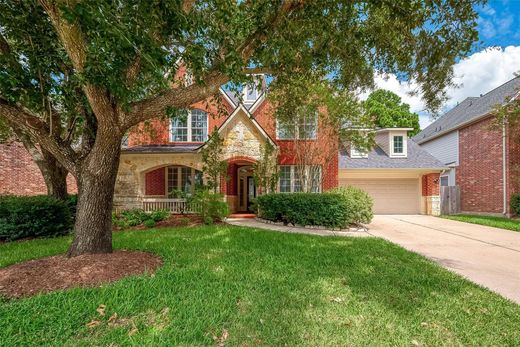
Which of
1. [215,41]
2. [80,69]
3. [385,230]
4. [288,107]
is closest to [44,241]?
[80,69]

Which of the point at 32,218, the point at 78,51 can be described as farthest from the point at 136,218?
the point at 78,51

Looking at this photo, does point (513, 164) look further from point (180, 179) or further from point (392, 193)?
point (180, 179)

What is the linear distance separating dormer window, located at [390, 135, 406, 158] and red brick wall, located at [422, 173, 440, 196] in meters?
2.25

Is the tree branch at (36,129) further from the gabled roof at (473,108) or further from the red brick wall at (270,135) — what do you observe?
the gabled roof at (473,108)

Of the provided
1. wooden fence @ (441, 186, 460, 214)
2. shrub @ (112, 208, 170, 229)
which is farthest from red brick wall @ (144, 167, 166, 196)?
wooden fence @ (441, 186, 460, 214)

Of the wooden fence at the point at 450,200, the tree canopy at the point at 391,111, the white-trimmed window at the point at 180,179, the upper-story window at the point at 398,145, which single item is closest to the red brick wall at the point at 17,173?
the white-trimmed window at the point at 180,179

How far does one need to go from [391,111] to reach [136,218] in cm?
3495

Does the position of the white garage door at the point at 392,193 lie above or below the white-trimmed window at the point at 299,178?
below

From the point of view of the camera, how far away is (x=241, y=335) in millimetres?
2816

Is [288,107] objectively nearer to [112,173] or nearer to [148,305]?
[112,173]

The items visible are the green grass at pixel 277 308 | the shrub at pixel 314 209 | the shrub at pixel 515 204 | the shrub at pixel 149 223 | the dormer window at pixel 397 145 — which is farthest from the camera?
the dormer window at pixel 397 145

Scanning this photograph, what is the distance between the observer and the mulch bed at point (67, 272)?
390 centimetres

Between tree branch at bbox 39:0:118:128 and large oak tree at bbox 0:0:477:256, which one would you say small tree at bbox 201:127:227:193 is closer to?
large oak tree at bbox 0:0:477:256

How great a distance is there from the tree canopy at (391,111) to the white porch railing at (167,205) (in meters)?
29.3
